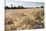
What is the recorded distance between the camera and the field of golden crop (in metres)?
1.01

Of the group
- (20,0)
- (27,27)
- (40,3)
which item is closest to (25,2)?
(20,0)

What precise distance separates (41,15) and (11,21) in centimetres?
37

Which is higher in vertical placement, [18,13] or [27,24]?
[18,13]

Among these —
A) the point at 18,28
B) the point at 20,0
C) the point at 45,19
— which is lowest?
the point at 18,28

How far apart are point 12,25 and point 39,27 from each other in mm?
328

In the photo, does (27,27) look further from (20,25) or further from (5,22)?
(5,22)

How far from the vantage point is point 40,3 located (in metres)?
1.05

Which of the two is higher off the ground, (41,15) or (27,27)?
(41,15)

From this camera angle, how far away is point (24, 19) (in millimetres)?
1032

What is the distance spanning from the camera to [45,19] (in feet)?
3.46

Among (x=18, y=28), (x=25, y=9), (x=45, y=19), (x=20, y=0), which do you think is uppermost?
(x=20, y=0)

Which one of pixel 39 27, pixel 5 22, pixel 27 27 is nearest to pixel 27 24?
pixel 27 27

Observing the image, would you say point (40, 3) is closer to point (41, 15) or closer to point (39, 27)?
point (41, 15)

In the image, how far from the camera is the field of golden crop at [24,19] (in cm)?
101
